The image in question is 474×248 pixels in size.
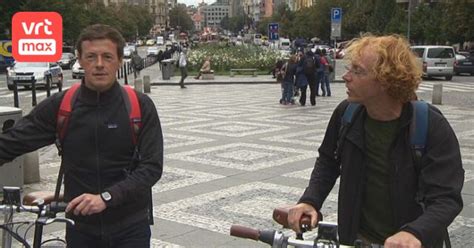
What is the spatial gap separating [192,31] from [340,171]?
18525cm

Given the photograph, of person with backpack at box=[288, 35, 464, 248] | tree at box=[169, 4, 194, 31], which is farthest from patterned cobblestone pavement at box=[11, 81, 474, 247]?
tree at box=[169, 4, 194, 31]

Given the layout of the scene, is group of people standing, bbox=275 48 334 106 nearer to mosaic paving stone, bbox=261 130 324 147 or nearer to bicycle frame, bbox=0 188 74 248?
mosaic paving stone, bbox=261 130 324 147

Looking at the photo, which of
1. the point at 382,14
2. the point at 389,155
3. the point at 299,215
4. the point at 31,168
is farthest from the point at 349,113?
the point at 382,14

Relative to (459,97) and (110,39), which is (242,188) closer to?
(110,39)

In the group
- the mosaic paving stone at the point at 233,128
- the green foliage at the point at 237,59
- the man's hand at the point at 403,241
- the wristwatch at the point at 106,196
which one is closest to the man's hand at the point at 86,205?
the wristwatch at the point at 106,196

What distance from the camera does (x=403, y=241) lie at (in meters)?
2.23

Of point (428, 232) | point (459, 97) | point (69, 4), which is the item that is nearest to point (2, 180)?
point (428, 232)

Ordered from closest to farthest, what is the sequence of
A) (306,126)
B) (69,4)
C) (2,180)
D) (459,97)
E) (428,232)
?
(428,232) → (2,180) → (306,126) → (459,97) → (69,4)

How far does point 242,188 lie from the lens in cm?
775

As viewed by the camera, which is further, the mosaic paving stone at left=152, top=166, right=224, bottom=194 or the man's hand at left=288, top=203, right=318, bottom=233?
the mosaic paving stone at left=152, top=166, right=224, bottom=194

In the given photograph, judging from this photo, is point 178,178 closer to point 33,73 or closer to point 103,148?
point 103,148

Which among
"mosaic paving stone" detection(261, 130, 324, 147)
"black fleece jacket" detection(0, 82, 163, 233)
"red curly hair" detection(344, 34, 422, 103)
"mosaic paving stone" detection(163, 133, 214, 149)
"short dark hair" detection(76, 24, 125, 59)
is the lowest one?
"mosaic paving stone" detection(163, 133, 214, 149)

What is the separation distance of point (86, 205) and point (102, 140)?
36 cm

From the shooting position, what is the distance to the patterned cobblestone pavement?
6.12 meters
